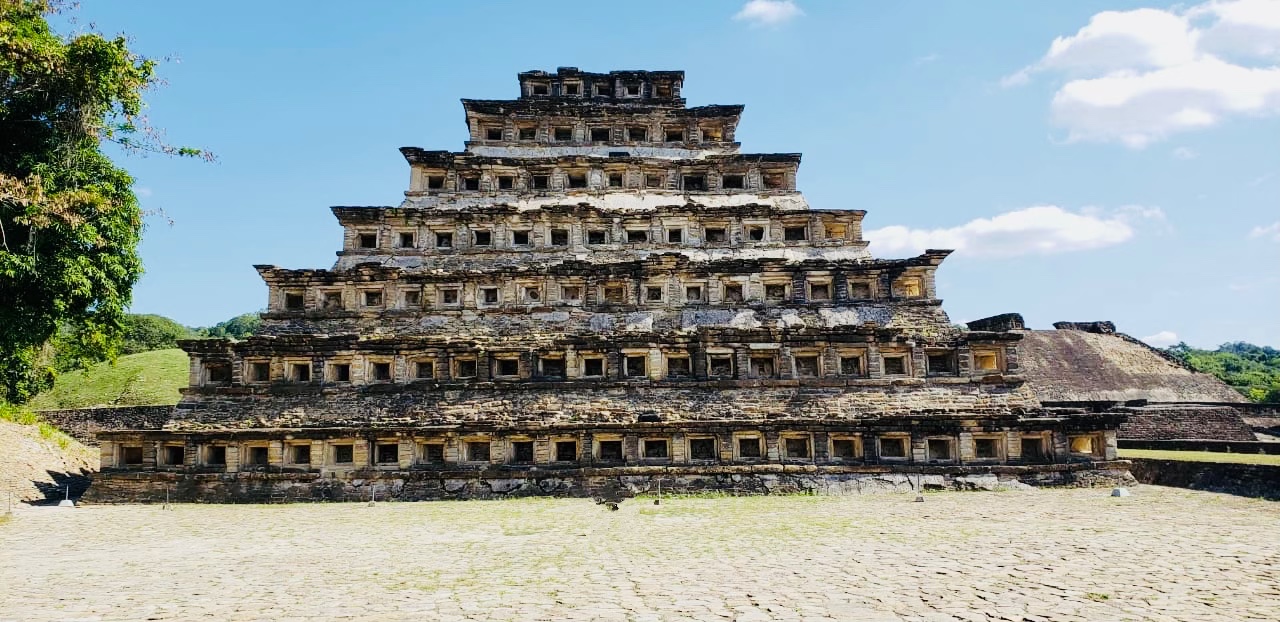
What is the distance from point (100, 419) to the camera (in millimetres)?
32719

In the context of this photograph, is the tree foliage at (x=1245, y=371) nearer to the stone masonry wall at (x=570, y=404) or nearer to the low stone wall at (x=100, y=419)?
the stone masonry wall at (x=570, y=404)

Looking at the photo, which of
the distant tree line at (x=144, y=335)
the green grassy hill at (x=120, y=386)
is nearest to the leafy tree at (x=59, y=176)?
the distant tree line at (x=144, y=335)

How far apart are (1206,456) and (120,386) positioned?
54.7 m

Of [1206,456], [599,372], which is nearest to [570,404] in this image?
[599,372]

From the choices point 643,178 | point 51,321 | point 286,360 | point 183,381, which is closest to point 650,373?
point 643,178

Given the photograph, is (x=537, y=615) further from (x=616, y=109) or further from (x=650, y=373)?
(x=616, y=109)

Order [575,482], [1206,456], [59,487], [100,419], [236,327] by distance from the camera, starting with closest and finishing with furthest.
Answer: [575,482]
[1206,456]
[59,487]
[100,419]
[236,327]

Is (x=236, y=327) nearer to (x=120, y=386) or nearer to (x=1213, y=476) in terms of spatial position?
(x=120, y=386)

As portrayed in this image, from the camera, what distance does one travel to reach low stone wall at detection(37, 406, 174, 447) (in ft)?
106

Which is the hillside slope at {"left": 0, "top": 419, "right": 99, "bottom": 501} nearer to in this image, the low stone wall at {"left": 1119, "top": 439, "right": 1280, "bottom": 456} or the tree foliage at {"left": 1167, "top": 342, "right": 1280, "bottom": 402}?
the low stone wall at {"left": 1119, "top": 439, "right": 1280, "bottom": 456}

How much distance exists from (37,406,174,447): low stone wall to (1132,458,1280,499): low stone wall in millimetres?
40058

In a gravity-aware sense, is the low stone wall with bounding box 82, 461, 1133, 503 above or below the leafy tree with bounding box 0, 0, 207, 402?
below

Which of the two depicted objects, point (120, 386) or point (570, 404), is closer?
point (570, 404)

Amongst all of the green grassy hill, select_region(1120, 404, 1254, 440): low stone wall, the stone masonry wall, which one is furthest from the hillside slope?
select_region(1120, 404, 1254, 440): low stone wall
